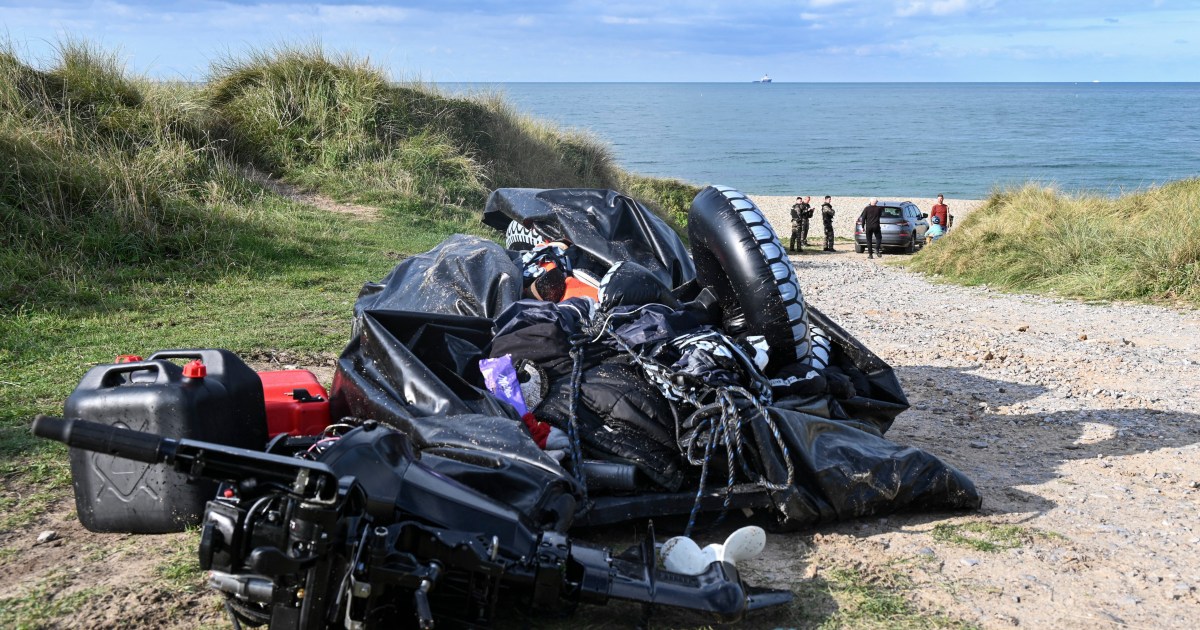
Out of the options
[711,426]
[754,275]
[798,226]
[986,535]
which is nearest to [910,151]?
[798,226]

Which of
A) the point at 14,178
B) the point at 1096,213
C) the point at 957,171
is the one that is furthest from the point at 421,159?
the point at 957,171

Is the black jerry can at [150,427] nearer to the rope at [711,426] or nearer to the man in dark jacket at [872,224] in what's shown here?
the rope at [711,426]

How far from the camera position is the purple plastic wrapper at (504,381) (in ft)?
13.9

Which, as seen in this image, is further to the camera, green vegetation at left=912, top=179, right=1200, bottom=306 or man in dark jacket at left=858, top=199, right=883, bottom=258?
man in dark jacket at left=858, top=199, right=883, bottom=258

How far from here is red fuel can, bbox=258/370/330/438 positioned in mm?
4027

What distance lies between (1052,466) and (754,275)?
6.28ft

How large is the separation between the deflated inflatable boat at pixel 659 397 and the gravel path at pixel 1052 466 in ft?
0.94

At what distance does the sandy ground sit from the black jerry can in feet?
0.33

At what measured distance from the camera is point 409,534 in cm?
269

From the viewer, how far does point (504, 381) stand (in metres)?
4.30

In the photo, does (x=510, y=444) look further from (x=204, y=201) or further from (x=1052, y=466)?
(x=204, y=201)

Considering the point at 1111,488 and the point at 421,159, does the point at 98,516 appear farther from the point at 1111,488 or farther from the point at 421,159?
the point at 421,159

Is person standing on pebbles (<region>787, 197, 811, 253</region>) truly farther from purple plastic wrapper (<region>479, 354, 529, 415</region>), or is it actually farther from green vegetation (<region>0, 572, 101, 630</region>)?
green vegetation (<region>0, 572, 101, 630</region>)

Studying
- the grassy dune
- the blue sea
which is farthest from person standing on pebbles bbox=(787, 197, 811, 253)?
the grassy dune
